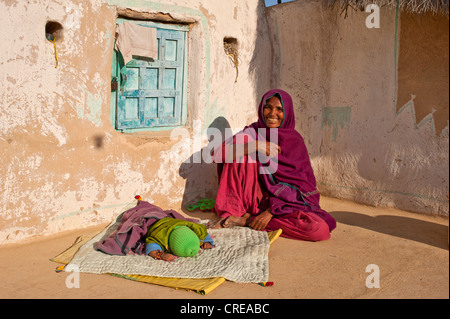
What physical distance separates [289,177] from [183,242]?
1.40 metres

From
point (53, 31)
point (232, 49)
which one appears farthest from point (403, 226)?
point (53, 31)

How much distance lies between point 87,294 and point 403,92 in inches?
144

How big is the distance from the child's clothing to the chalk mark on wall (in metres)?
2.44

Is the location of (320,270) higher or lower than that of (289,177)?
lower

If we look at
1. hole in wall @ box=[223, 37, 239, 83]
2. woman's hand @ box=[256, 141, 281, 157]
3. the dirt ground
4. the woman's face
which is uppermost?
hole in wall @ box=[223, 37, 239, 83]

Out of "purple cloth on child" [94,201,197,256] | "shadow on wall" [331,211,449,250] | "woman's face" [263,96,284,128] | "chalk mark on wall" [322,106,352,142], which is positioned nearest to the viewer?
"purple cloth on child" [94,201,197,256]

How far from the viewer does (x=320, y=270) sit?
336 cm

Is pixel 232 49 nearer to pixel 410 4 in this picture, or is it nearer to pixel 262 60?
pixel 262 60

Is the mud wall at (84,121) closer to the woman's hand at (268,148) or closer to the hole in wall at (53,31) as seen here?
the hole in wall at (53,31)

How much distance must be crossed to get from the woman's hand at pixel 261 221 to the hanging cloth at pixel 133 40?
1.93 m

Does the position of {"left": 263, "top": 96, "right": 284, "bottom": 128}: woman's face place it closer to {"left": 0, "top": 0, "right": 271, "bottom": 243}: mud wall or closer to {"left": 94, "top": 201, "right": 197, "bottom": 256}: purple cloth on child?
{"left": 0, "top": 0, "right": 271, "bottom": 243}: mud wall

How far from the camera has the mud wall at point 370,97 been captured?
452 centimetres

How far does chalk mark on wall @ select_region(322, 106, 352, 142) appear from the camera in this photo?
522cm

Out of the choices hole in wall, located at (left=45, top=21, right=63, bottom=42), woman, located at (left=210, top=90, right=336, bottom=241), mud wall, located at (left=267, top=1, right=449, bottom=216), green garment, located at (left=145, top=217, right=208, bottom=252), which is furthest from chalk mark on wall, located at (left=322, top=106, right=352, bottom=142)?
hole in wall, located at (left=45, top=21, right=63, bottom=42)
